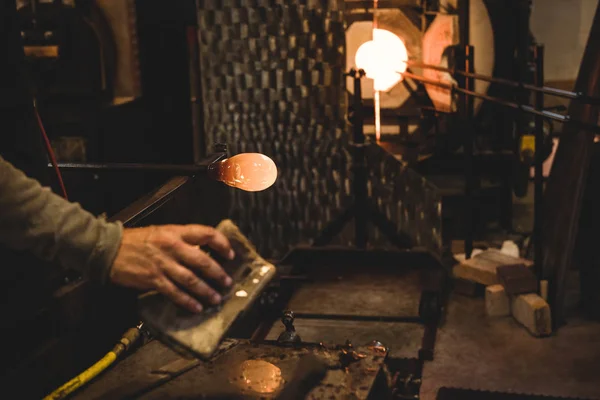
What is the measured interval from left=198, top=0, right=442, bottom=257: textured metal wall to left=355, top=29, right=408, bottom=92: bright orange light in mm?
373

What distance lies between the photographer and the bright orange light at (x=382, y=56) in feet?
25.5

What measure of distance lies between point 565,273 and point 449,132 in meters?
2.76

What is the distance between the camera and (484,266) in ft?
24.3

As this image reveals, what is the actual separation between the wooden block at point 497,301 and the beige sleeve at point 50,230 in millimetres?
4950

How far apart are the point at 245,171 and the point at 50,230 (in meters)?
1.15

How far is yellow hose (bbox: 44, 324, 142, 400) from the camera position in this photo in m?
3.17

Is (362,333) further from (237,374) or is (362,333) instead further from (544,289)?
(237,374)

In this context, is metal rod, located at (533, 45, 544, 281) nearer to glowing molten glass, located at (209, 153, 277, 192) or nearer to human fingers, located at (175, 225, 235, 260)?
glowing molten glass, located at (209, 153, 277, 192)

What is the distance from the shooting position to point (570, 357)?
20.2 feet

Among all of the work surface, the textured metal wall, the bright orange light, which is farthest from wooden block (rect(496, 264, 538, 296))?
the bright orange light

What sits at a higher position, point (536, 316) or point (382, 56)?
point (382, 56)

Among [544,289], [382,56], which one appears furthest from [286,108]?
[544,289]

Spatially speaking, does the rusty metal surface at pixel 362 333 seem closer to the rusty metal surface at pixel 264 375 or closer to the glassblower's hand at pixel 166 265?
the rusty metal surface at pixel 264 375

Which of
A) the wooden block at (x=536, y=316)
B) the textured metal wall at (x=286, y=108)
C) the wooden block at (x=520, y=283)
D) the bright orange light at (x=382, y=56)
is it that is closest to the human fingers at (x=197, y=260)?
the wooden block at (x=536, y=316)
